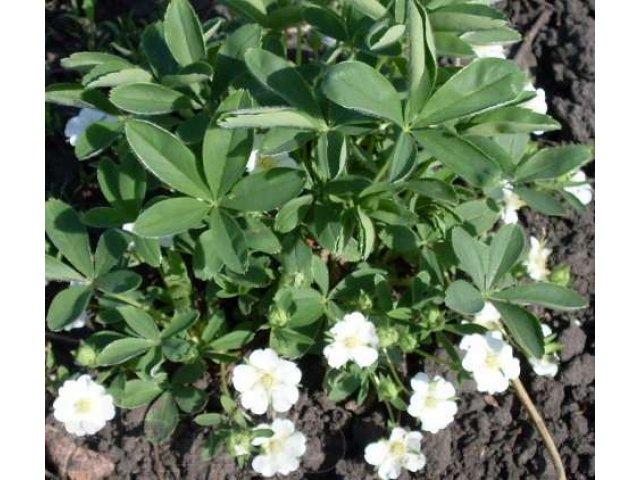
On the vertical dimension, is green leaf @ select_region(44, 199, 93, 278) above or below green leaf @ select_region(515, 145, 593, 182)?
below

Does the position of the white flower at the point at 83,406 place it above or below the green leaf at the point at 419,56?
below

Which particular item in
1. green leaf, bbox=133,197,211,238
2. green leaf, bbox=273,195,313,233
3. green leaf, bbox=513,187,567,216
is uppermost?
green leaf, bbox=133,197,211,238

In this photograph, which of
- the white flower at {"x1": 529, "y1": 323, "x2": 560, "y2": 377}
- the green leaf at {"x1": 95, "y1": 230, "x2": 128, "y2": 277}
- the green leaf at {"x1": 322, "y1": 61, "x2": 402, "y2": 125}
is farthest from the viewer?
the white flower at {"x1": 529, "y1": 323, "x2": 560, "y2": 377}

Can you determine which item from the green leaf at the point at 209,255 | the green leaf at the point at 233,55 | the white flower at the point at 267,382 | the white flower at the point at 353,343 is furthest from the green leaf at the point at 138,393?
the green leaf at the point at 233,55

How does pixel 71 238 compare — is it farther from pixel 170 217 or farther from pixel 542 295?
pixel 542 295

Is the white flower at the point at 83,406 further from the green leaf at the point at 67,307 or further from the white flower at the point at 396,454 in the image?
the white flower at the point at 396,454

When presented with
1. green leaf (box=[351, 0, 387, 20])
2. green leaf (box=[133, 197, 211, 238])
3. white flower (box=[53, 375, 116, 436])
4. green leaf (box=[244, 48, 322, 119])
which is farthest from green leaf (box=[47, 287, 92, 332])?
green leaf (box=[351, 0, 387, 20])

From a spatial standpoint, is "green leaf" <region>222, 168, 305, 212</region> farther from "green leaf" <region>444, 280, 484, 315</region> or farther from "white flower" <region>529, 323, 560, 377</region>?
"white flower" <region>529, 323, 560, 377</region>
